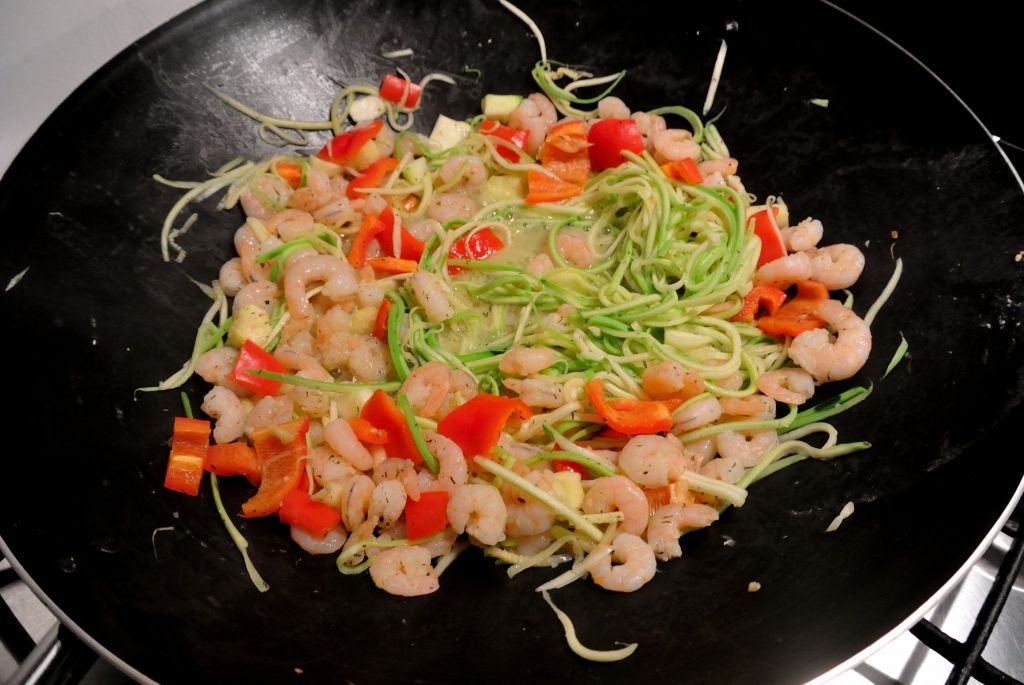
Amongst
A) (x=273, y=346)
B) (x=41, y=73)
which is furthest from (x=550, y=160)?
(x=41, y=73)

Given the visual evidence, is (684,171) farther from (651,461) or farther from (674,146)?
(651,461)

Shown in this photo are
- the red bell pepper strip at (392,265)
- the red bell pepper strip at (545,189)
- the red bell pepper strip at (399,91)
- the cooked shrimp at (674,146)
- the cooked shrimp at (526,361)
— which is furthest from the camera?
the red bell pepper strip at (399,91)

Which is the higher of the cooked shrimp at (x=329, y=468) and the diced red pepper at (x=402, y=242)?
the diced red pepper at (x=402, y=242)

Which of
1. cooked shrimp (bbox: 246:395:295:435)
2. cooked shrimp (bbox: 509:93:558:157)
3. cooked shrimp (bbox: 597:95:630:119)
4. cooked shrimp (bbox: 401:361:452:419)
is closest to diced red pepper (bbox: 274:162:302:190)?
cooked shrimp (bbox: 509:93:558:157)

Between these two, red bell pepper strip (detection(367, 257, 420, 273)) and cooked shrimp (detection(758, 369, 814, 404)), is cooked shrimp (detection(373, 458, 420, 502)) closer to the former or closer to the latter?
red bell pepper strip (detection(367, 257, 420, 273))

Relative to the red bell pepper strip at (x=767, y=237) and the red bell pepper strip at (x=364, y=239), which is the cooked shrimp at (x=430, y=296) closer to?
the red bell pepper strip at (x=364, y=239)

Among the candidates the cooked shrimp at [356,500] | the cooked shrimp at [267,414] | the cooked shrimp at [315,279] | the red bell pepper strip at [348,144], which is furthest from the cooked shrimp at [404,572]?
the red bell pepper strip at [348,144]

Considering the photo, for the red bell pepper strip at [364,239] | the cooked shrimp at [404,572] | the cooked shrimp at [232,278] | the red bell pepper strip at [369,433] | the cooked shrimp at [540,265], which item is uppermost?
the cooked shrimp at [232,278]
